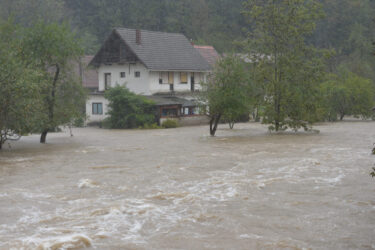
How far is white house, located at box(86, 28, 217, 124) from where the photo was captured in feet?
141

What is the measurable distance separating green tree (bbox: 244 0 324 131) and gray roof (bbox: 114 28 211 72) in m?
13.2

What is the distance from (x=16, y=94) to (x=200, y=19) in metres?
59.3

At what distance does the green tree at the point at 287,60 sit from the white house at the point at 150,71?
1140 centimetres

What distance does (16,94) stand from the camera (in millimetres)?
20750

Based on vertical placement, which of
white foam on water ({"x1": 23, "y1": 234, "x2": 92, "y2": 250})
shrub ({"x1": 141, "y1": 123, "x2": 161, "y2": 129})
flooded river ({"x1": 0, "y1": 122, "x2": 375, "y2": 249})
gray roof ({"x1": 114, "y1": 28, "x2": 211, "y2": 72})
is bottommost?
white foam on water ({"x1": 23, "y1": 234, "x2": 92, "y2": 250})

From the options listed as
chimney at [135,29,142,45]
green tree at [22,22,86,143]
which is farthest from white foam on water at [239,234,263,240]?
chimney at [135,29,142,45]

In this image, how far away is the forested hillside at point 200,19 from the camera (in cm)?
7425

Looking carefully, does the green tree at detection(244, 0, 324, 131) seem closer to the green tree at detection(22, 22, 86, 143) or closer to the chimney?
the green tree at detection(22, 22, 86, 143)

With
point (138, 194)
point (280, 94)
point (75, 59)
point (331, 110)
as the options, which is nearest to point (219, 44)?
point (331, 110)

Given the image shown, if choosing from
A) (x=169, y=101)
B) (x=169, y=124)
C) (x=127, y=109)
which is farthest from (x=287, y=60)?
(x=127, y=109)

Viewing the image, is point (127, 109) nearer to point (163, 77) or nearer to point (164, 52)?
point (163, 77)

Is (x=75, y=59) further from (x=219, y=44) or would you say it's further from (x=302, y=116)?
(x=219, y=44)

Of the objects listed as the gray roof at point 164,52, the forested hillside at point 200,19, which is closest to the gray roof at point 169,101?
the gray roof at point 164,52

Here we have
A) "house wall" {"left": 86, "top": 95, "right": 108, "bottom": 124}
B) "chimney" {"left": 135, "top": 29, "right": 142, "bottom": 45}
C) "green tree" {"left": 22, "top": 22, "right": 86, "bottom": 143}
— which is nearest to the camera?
"green tree" {"left": 22, "top": 22, "right": 86, "bottom": 143}
